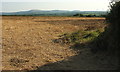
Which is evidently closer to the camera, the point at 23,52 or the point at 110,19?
the point at 110,19

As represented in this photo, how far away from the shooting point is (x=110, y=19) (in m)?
8.04

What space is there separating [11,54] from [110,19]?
444 centimetres

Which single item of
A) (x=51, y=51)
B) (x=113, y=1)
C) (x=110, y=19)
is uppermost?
(x=113, y=1)

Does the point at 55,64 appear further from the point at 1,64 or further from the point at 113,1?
the point at 113,1

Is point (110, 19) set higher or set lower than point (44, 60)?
higher

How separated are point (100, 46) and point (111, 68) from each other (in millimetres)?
2389

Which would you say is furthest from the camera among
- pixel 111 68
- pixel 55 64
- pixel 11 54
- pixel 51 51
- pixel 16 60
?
pixel 51 51

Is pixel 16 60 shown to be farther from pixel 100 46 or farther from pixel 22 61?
pixel 100 46

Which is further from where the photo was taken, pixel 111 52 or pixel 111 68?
pixel 111 52

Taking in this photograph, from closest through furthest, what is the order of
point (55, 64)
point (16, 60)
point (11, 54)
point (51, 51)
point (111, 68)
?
point (111, 68) → point (55, 64) → point (16, 60) → point (11, 54) → point (51, 51)

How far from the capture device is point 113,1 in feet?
26.5

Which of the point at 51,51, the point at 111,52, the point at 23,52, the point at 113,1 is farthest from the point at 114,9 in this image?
the point at 23,52

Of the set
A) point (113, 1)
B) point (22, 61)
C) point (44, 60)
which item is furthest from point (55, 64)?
point (113, 1)

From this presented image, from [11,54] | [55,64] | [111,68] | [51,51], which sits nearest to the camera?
[111,68]
